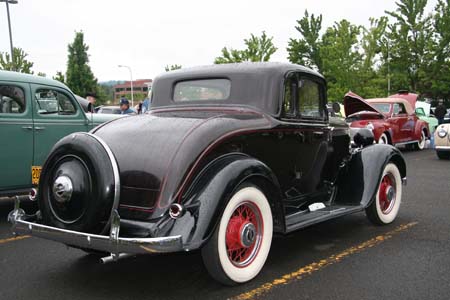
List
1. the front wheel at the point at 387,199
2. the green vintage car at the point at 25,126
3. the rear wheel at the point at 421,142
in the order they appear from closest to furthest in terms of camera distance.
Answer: the front wheel at the point at 387,199, the green vintage car at the point at 25,126, the rear wheel at the point at 421,142

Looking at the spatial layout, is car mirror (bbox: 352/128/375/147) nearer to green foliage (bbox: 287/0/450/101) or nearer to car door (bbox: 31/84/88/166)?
car door (bbox: 31/84/88/166)

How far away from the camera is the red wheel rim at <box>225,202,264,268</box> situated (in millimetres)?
3516

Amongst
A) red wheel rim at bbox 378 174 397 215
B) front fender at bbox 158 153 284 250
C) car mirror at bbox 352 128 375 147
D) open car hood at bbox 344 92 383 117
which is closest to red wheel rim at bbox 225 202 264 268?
front fender at bbox 158 153 284 250

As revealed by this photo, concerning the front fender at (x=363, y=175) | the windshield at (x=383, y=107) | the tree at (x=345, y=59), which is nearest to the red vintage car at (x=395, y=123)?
the windshield at (x=383, y=107)

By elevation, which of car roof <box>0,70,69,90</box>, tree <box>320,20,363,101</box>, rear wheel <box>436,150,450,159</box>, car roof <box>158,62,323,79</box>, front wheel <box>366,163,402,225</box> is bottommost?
rear wheel <box>436,150,450,159</box>

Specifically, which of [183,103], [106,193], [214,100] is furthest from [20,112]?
[106,193]

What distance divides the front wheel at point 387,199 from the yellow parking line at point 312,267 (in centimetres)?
23

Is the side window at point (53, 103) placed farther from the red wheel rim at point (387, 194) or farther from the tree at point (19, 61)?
the tree at point (19, 61)

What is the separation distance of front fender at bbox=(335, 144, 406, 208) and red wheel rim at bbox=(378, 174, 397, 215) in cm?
28

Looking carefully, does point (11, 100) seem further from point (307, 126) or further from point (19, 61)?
point (19, 61)

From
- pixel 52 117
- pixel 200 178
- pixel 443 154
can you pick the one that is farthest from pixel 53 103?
pixel 443 154

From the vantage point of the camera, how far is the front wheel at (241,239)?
3328 millimetres

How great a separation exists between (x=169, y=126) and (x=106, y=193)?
0.73 metres

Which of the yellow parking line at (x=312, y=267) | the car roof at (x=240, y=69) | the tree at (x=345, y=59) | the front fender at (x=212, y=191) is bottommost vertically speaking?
the yellow parking line at (x=312, y=267)
